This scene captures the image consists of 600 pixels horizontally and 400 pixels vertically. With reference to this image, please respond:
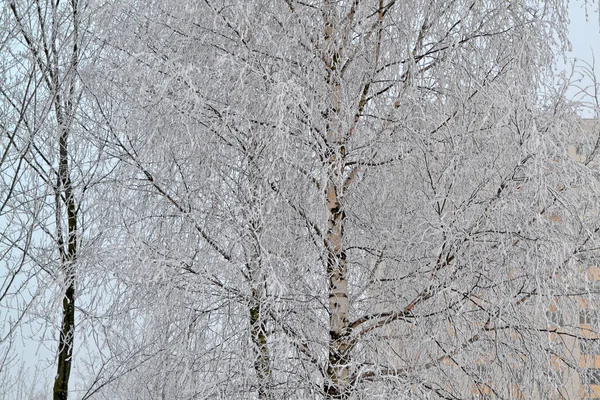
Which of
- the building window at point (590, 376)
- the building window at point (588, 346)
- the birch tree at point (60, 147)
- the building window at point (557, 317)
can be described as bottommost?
the building window at point (590, 376)

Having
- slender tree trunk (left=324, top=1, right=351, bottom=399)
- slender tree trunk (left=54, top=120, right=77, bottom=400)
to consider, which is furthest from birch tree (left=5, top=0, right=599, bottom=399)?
slender tree trunk (left=54, top=120, right=77, bottom=400)

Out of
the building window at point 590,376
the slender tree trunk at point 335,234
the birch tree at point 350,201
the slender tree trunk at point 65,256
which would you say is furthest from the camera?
the slender tree trunk at point 65,256

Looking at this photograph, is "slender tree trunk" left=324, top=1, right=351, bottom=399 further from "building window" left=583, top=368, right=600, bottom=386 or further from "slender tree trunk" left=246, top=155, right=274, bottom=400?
"building window" left=583, top=368, right=600, bottom=386

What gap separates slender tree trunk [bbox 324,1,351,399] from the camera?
3402mm

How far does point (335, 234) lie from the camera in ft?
11.7

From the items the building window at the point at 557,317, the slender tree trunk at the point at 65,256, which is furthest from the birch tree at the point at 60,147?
the building window at the point at 557,317

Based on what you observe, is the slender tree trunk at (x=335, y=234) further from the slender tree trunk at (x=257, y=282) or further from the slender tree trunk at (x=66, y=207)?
the slender tree trunk at (x=66, y=207)

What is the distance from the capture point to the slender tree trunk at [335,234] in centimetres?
340

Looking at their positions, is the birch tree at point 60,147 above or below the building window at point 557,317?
above

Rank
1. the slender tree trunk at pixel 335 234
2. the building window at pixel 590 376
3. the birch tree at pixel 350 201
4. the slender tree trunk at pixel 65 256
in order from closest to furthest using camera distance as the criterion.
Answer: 1. the birch tree at pixel 350 201
2. the building window at pixel 590 376
3. the slender tree trunk at pixel 335 234
4. the slender tree trunk at pixel 65 256

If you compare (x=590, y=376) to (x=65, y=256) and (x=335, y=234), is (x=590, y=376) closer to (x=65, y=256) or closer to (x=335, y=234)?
(x=335, y=234)

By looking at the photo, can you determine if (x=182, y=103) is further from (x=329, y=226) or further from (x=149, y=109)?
(x=329, y=226)

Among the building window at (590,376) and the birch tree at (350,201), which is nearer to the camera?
the birch tree at (350,201)

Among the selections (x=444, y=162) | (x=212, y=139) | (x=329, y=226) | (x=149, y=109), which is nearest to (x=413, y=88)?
(x=444, y=162)
